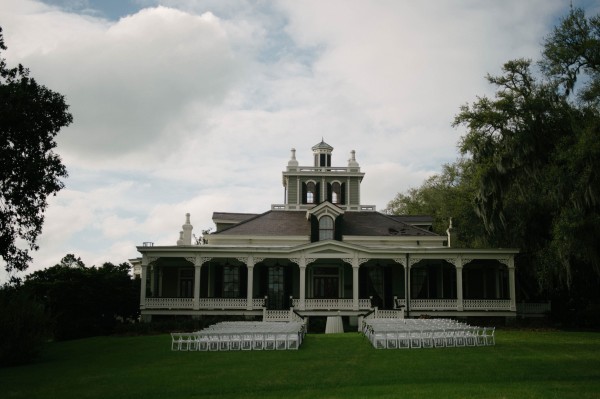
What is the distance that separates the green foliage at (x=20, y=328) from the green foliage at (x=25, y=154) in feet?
12.2

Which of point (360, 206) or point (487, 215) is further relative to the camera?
point (360, 206)

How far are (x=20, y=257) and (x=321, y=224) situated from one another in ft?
57.1

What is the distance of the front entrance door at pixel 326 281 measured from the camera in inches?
1400

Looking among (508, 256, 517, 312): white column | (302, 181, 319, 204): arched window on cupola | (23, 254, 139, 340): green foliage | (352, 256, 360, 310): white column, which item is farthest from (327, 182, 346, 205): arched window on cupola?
(23, 254, 139, 340): green foliage

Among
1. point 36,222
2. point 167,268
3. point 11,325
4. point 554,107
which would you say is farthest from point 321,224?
point 11,325

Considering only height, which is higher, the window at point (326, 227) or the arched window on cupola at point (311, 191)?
the arched window on cupola at point (311, 191)

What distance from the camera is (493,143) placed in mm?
30547

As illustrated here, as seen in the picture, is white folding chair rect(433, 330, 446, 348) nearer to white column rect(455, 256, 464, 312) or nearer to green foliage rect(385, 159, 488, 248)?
Answer: white column rect(455, 256, 464, 312)

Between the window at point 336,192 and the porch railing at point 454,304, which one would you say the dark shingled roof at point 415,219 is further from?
the porch railing at point 454,304

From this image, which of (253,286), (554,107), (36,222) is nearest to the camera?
(36,222)

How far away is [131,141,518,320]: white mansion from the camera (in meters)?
32.6

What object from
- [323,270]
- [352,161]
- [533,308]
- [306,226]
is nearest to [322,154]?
[352,161]

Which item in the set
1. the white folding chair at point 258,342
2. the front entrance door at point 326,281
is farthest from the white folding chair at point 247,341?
the front entrance door at point 326,281

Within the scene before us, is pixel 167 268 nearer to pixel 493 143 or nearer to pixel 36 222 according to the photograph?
pixel 36 222
